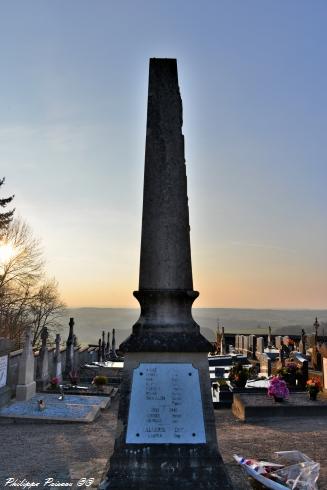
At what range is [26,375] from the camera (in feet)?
41.8

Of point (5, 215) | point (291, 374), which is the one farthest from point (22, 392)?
point (5, 215)

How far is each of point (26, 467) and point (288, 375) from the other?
11.6m

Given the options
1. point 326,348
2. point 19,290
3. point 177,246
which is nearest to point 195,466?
point 177,246

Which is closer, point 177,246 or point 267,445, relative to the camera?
point 177,246

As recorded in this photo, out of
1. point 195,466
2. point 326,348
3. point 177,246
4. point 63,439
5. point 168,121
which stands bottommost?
point 63,439

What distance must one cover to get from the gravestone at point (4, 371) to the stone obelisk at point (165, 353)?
344 inches

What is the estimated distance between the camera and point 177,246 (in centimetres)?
498

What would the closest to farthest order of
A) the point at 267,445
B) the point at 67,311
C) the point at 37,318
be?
the point at 267,445
the point at 37,318
the point at 67,311

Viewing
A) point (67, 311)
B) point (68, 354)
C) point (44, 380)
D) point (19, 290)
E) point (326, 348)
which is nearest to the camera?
point (326, 348)

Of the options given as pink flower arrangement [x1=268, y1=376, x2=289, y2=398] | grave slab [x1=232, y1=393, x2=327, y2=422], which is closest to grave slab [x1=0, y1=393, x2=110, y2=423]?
grave slab [x1=232, y1=393, x2=327, y2=422]

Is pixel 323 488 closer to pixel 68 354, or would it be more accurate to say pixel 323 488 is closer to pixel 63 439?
pixel 63 439

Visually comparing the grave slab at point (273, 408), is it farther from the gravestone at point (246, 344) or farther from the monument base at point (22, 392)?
the gravestone at point (246, 344)

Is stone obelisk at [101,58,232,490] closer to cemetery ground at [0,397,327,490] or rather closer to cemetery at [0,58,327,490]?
cemetery at [0,58,327,490]

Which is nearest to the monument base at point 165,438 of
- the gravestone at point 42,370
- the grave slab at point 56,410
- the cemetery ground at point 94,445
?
the cemetery ground at point 94,445
